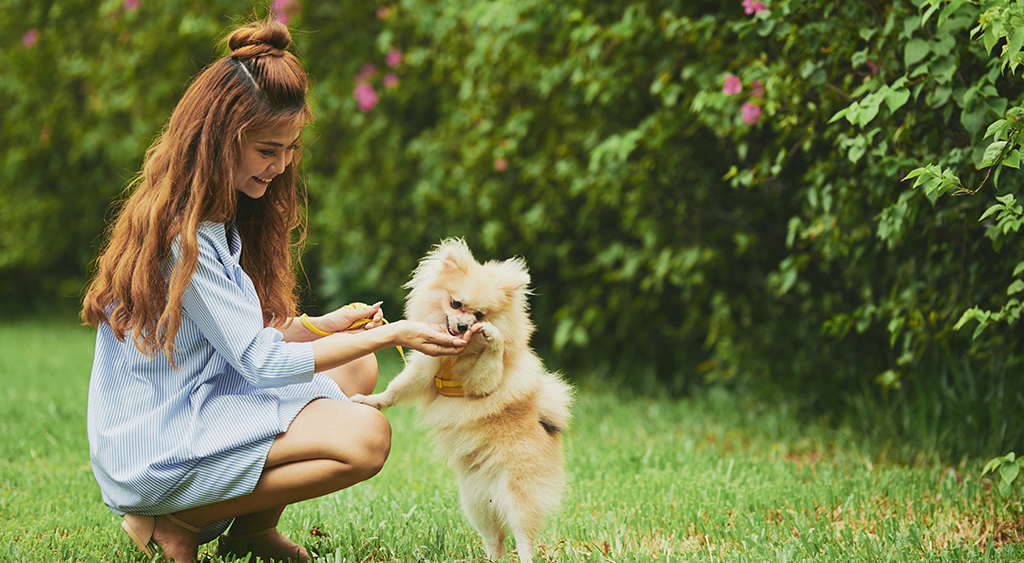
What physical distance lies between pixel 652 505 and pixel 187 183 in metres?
2.00

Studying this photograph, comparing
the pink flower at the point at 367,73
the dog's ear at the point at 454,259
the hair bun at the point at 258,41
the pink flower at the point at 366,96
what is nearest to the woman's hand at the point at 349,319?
the dog's ear at the point at 454,259

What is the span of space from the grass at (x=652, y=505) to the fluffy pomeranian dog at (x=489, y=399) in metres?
0.20

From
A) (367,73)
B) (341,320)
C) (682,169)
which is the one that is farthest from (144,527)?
(367,73)

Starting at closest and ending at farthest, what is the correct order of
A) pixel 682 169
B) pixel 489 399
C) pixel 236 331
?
pixel 236 331 → pixel 489 399 → pixel 682 169

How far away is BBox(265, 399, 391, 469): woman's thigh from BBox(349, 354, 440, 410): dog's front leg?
190mm

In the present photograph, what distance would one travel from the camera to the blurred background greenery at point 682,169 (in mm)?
3072

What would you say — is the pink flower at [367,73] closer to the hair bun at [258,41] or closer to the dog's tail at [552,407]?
the hair bun at [258,41]

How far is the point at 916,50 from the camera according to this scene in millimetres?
2660

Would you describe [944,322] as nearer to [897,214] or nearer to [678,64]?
[897,214]

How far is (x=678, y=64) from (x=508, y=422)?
95.1 inches

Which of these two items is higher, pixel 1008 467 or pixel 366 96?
pixel 1008 467

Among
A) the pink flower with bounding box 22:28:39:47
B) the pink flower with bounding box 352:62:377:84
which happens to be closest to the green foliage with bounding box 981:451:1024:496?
the pink flower with bounding box 352:62:377:84

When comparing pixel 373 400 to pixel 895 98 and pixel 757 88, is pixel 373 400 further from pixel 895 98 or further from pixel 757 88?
pixel 757 88

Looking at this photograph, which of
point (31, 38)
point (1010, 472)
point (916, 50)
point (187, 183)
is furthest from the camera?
point (31, 38)
